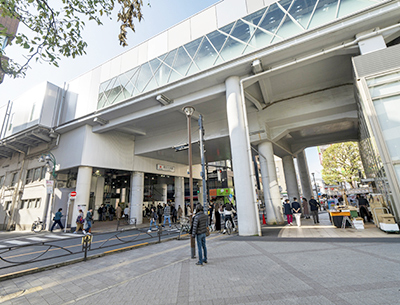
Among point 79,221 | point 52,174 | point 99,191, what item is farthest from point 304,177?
point 52,174

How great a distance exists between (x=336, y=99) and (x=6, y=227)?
34710 millimetres

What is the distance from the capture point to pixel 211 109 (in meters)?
16.3

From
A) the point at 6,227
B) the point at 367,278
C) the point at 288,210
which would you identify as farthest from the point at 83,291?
the point at 6,227

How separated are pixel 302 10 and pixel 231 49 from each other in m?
4.04

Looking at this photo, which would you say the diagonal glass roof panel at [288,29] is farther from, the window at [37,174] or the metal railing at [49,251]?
the window at [37,174]

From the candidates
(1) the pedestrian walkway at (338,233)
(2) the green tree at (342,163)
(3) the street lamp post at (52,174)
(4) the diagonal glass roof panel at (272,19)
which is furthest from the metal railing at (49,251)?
(2) the green tree at (342,163)

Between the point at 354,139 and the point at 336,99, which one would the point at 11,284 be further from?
the point at 354,139

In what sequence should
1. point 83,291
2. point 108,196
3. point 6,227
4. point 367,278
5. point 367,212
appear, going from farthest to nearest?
1. point 108,196
2. point 6,227
3. point 367,212
4. point 83,291
5. point 367,278

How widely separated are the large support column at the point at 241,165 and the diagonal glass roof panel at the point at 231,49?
1279mm

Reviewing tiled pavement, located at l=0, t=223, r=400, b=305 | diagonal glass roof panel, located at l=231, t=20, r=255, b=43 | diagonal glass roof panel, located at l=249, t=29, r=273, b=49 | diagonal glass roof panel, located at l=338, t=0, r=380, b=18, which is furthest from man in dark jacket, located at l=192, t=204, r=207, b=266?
diagonal glass roof panel, located at l=338, t=0, r=380, b=18

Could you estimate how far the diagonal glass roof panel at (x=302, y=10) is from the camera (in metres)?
9.89

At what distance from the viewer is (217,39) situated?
1222 centimetres

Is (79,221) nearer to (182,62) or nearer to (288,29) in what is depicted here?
(182,62)

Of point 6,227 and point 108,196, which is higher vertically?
point 108,196
